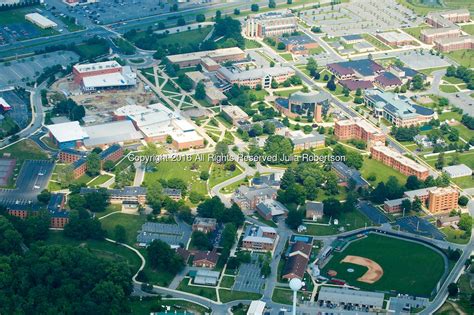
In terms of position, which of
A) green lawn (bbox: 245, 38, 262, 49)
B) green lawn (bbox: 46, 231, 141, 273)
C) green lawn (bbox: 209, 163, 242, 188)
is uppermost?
green lawn (bbox: 46, 231, 141, 273)

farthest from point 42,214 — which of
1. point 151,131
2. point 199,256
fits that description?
point 151,131

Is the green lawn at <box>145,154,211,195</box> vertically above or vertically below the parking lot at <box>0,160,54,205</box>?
below

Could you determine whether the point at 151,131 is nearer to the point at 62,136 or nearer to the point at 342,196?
the point at 62,136

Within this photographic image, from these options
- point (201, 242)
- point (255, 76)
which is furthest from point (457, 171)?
point (255, 76)

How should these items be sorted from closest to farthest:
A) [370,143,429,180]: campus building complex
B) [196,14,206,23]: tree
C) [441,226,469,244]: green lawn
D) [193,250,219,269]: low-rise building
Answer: [193,250,219,269]: low-rise building < [441,226,469,244]: green lawn < [370,143,429,180]: campus building complex < [196,14,206,23]: tree

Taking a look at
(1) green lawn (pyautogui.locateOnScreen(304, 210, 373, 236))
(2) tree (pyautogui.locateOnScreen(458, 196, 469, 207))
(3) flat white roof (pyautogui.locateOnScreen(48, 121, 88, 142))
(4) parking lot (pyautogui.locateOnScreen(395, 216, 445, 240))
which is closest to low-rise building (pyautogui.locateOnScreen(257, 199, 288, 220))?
(1) green lawn (pyautogui.locateOnScreen(304, 210, 373, 236))

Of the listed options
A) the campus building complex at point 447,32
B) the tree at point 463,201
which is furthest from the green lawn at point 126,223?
the campus building complex at point 447,32

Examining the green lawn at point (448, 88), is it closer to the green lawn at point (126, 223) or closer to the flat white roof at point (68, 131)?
the flat white roof at point (68, 131)

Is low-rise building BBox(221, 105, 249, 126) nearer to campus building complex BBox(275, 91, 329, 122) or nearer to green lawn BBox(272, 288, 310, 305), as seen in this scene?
campus building complex BBox(275, 91, 329, 122)
